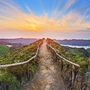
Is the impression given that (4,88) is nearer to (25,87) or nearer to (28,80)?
(25,87)

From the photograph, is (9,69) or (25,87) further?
(25,87)

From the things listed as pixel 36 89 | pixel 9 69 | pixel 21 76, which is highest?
pixel 9 69

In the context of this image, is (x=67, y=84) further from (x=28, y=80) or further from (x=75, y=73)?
(x=28, y=80)

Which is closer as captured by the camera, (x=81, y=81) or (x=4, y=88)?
(x=4, y=88)

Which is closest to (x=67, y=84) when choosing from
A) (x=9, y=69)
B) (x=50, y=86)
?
(x=50, y=86)

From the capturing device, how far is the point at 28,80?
1016 cm

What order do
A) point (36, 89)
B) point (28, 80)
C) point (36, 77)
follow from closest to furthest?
point (36, 89) < point (28, 80) < point (36, 77)

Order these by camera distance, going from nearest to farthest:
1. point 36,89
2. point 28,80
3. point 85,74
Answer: point 85,74 < point 36,89 < point 28,80

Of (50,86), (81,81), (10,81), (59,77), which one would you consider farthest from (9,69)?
(59,77)

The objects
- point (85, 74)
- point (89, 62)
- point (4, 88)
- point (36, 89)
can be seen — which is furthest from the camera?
point (36, 89)

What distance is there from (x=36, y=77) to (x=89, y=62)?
455 centimetres

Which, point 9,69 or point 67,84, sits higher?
point 9,69

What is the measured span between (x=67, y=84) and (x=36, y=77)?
2.58 metres

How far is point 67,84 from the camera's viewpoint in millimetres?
9328
